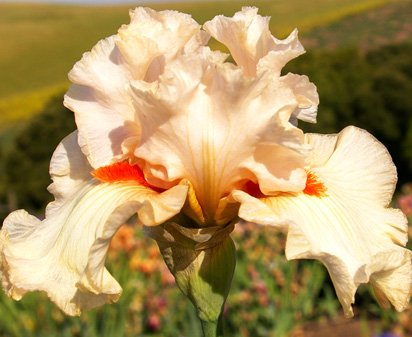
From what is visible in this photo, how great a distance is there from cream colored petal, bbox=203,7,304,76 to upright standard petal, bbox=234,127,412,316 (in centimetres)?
20

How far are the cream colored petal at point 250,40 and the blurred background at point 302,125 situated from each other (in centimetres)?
191

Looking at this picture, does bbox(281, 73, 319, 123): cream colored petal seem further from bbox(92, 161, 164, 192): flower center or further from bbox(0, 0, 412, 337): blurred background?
bbox(0, 0, 412, 337): blurred background

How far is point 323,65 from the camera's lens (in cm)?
2856

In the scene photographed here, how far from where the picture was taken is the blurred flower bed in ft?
11.6

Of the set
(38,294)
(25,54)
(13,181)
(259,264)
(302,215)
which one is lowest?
(25,54)

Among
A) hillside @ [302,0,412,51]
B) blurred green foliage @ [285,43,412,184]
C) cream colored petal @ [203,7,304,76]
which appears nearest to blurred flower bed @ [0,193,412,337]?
cream colored petal @ [203,7,304,76]

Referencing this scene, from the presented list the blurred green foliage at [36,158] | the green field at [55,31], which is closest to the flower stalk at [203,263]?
the blurred green foliage at [36,158]

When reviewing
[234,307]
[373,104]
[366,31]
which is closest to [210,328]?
[234,307]

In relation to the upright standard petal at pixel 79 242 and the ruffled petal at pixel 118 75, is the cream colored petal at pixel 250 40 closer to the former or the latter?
the ruffled petal at pixel 118 75

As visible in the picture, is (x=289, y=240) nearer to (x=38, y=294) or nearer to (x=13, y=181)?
(x=38, y=294)

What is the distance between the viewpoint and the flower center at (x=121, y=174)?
1288 mm

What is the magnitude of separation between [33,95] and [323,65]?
22.3 metres

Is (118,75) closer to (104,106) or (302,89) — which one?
(104,106)

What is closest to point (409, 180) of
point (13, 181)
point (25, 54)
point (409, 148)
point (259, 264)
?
point (409, 148)
